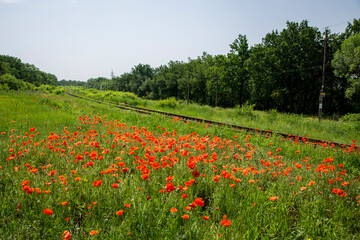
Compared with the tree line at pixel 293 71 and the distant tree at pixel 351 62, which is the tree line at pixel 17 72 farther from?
the distant tree at pixel 351 62

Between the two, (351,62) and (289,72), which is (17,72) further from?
(351,62)

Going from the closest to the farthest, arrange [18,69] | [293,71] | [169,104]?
1. [169,104]
2. [293,71]
3. [18,69]

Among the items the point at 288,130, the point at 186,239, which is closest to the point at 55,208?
the point at 186,239

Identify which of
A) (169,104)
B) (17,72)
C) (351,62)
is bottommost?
(169,104)

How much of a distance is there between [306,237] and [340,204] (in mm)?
879

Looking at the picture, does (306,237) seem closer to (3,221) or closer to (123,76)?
(3,221)

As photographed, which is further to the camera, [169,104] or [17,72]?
[17,72]

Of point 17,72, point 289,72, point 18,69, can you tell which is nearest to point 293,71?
point 289,72

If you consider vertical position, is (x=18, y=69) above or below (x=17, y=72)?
above

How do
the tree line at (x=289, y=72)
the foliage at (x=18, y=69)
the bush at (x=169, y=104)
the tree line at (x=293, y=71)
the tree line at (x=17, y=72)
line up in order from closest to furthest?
the bush at (x=169, y=104) < the tree line at (x=293, y=71) < the tree line at (x=289, y=72) < the tree line at (x=17, y=72) < the foliage at (x=18, y=69)

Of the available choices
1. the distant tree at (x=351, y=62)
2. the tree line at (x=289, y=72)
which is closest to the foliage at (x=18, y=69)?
the tree line at (x=289, y=72)

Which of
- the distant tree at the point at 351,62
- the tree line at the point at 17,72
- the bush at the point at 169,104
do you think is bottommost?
the bush at the point at 169,104

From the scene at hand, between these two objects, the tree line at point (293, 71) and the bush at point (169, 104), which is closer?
the bush at point (169, 104)

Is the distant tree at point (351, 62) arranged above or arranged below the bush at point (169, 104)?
above
